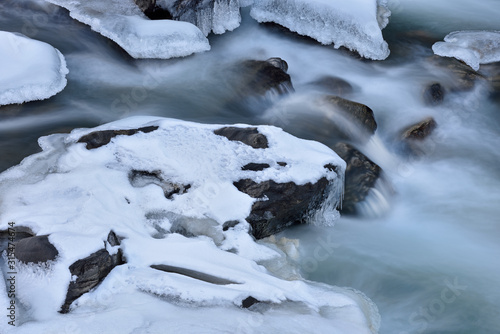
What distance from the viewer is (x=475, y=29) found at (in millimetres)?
10344

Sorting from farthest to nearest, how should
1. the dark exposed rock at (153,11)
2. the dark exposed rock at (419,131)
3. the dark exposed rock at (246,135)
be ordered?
the dark exposed rock at (153,11) < the dark exposed rock at (419,131) < the dark exposed rock at (246,135)

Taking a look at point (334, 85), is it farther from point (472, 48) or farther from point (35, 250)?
point (35, 250)

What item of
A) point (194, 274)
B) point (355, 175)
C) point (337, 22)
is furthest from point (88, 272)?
point (337, 22)

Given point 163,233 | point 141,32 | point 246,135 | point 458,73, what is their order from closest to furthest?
point 163,233
point 246,135
point 141,32
point 458,73

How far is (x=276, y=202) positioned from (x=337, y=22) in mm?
5250

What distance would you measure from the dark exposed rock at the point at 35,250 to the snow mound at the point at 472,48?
8.06 metres

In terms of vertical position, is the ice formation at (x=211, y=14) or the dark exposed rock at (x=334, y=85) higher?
the ice formation at (x=211, y=14)

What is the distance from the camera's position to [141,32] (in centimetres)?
802

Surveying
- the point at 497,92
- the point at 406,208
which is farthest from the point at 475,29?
the point at 406,208

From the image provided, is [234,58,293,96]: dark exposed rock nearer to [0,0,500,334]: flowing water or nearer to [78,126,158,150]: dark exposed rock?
[0,0,500,334]: flowing water

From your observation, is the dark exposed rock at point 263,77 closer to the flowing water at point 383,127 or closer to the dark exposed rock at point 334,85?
the flowing water at point 383,127

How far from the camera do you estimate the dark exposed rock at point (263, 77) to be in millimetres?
7488

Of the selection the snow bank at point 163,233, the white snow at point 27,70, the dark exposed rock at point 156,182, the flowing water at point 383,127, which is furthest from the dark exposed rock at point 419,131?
the white snow at point 27,70

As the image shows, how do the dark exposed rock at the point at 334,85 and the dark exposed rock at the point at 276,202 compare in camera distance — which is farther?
the dark exposed rock at the point at 334,85
